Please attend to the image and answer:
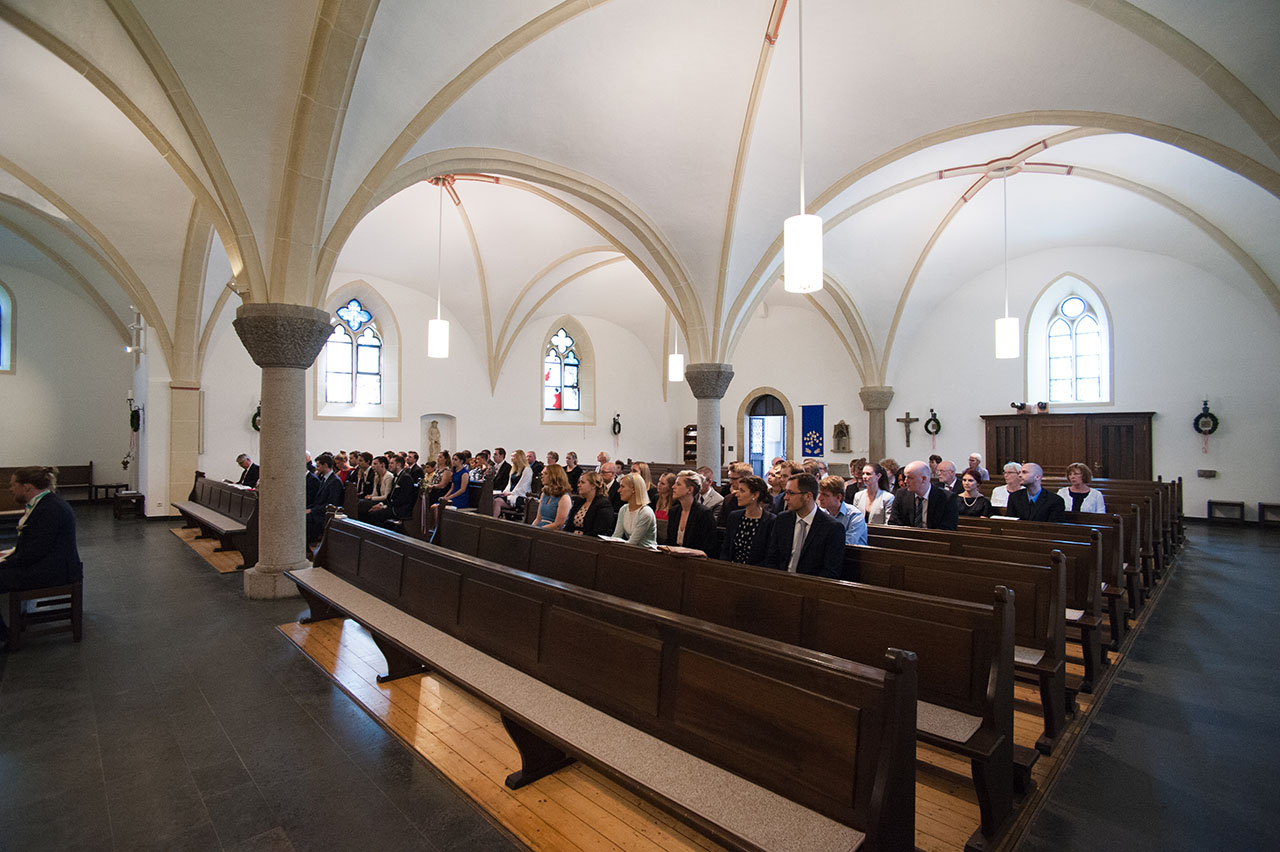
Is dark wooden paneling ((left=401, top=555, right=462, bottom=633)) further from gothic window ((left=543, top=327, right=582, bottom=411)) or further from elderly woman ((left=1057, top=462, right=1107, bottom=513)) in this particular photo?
gothic window ((left=543, top=327, right=582, bottom=411))

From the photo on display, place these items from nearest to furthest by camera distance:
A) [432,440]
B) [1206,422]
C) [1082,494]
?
[1082,494]
[1206,422]
[432,440]

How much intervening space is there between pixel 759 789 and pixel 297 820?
6.48 ft

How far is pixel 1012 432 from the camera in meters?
14.5

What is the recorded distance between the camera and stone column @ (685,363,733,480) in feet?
34.6

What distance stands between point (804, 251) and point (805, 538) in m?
2.68

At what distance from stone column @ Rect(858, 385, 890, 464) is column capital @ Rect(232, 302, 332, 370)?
13.3 m

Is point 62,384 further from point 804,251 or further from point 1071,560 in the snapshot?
point 1071,560

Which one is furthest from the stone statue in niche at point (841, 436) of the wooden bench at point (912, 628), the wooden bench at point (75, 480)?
the wooden bench at point (75, 480)

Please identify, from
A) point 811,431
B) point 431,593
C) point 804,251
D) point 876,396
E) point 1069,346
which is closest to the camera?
point 431,593

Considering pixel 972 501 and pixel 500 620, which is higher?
pixel 972 501

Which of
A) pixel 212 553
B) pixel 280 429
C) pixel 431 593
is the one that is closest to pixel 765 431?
pixel 212 553

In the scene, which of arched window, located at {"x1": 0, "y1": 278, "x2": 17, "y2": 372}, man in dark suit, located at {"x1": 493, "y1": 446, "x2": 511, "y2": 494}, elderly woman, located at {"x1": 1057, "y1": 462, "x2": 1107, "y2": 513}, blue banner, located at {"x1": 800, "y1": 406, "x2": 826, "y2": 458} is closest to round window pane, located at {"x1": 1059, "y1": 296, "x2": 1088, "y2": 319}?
blue banner, located at {"x1": 800, "y1": 406, "x2": 826, "y2": 458}

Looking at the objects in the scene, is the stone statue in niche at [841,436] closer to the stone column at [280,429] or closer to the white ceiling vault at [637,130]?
the white ceiling vault at [637,130]

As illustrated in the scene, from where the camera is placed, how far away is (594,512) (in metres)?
5.75
